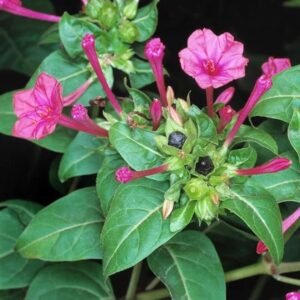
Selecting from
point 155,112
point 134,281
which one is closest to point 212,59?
point 155,112

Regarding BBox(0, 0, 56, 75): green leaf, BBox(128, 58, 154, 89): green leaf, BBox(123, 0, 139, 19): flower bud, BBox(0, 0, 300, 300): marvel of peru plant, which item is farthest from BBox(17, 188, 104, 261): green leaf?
BBox(0, 0, 56, 75): green leaf

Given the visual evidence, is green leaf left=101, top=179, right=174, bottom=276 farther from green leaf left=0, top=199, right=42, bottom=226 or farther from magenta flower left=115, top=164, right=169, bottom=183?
green leaf left=0, top=199, right=42, bottom=226

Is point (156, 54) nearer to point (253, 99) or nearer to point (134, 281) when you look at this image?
point (253, 99)

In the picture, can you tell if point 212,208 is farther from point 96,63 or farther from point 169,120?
point 96,63

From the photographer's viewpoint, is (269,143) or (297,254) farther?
(297,254)

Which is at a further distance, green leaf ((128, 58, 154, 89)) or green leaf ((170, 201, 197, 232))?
green leaf ((128, 58, 154, 89))

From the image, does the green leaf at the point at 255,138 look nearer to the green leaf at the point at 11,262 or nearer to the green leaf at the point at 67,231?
the green leaf at the point at 67,231

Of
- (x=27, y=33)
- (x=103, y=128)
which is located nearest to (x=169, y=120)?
(x=103, y=128)
